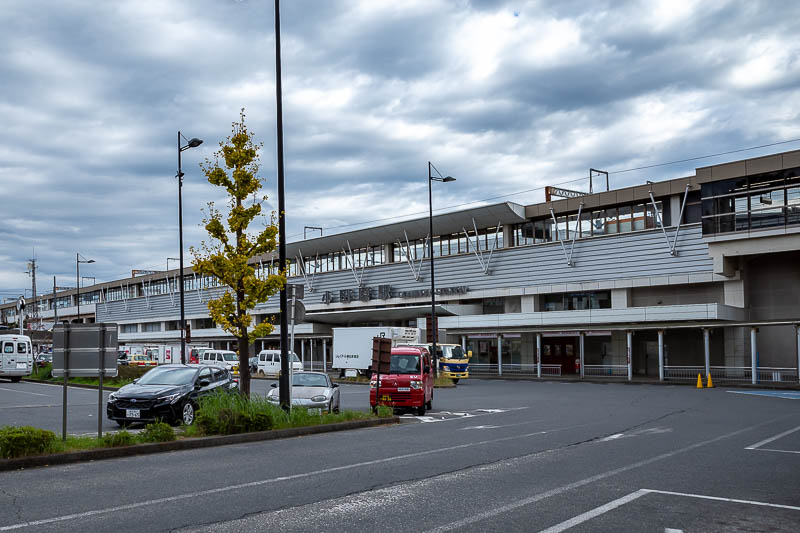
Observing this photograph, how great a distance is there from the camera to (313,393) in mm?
20016

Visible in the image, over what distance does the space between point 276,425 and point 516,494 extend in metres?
7.71

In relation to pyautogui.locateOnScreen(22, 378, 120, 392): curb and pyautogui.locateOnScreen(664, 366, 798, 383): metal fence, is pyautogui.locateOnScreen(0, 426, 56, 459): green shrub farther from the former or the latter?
pyautogui.locateOnScreen(664, 366, 798, 383): metal fence

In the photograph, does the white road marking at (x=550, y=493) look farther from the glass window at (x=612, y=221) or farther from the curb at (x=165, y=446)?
the glass window at (x=612, y=221)

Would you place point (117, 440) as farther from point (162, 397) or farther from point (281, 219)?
point (281, 219)

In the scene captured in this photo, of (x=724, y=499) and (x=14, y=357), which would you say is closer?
(x=724, y=499)

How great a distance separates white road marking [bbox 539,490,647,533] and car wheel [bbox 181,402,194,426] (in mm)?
11055

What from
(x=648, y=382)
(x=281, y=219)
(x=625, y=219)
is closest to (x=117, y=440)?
(x=281, y=219)

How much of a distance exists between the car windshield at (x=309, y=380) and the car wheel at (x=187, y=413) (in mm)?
→ 3825

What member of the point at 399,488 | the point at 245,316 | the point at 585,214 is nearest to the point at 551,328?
the point at 585,214

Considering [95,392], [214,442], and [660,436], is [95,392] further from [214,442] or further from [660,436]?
[660,436]

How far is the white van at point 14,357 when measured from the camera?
1540 inches

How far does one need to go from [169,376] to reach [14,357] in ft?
85.7

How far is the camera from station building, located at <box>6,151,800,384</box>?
39031mm

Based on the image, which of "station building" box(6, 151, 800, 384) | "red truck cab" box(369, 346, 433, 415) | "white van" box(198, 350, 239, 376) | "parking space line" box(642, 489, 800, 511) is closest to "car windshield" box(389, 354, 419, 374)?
"red truck cab" box(369, 346, 433, 415)
